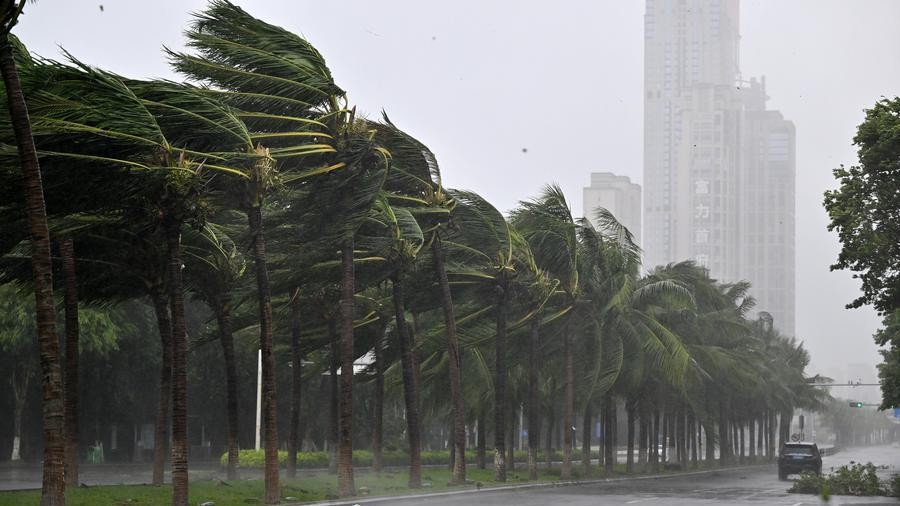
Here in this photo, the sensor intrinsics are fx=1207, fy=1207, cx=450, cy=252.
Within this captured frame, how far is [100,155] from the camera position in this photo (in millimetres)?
21750

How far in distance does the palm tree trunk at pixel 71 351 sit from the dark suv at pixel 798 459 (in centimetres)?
3348

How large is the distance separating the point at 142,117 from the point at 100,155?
103cm

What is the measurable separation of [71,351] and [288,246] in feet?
22.9

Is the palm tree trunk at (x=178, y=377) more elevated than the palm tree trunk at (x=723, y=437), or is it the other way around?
the palm tree trunk at (x=178, y=377)

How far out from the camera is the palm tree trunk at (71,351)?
26.6 metres

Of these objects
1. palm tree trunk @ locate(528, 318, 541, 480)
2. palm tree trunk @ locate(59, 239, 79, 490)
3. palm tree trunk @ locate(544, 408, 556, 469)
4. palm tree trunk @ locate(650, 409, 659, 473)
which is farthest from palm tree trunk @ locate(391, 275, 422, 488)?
palm tree trunk @ locate(650, 409, 659, 473)

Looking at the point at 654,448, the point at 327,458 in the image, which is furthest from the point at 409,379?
the point at 654,448

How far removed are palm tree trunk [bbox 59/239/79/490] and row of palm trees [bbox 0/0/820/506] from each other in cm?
6

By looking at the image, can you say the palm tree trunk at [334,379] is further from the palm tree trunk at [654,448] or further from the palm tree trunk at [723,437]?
the palm tree trunk at [723,437]

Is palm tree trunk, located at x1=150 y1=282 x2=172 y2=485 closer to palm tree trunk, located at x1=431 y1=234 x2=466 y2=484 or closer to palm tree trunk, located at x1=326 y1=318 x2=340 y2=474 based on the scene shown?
palm tree trunk, located at x1=326 y1=318 x2=340 y2=474

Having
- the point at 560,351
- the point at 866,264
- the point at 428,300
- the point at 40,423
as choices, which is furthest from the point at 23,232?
the point at 40,423

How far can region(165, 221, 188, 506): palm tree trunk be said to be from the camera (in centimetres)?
2338

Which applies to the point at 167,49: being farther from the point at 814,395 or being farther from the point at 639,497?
the point at 814,395

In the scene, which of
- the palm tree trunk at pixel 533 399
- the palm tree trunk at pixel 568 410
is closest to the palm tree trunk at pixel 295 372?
the palm tree trunk at pixel 533 399
